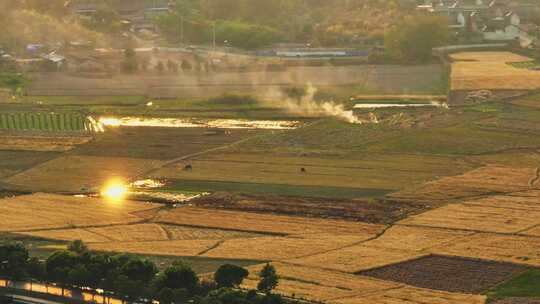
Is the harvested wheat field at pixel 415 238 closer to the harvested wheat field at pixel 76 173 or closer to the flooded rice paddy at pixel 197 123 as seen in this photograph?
the harvested wheat field at pixel 76 173

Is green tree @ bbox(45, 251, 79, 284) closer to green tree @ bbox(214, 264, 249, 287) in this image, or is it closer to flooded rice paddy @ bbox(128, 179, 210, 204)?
green tree @ bbox(214, 264, 249, 287)

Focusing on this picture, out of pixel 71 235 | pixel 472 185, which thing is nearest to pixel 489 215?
pixel 472 185

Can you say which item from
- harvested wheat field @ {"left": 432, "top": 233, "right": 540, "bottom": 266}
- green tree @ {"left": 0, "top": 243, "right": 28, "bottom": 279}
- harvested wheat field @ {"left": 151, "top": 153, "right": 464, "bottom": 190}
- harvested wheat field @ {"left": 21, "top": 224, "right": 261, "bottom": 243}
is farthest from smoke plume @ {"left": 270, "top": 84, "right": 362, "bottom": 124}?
green tree @ {"left": 0, "top": 243, "right": 28, "bottom": 279}

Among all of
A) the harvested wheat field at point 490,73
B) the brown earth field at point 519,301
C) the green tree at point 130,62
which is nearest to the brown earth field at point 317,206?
the brown earth field at point 519,301

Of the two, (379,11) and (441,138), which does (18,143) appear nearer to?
(441,138)

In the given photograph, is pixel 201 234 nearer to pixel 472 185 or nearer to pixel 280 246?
pixel 280 246

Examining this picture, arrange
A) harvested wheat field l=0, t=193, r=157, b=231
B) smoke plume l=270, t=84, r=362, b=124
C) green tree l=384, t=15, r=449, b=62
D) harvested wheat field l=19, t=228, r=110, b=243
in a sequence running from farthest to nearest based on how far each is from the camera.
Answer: green tree l=384, t=15, r=449, b=62 → smoke plume l=270, t=84, r=362, b=124 → harvested wheat field l=0, t=193, r=157, b=231 → harvested wheat field l=19, t=228, r=110, b=243
